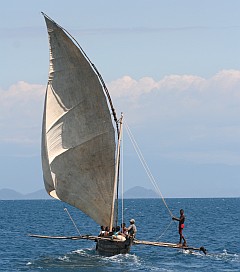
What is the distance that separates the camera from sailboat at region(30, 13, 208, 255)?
161 ft

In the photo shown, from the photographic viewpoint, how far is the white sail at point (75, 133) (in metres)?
49.1

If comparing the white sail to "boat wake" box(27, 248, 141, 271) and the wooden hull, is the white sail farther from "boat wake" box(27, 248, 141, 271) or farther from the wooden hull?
"boat wake" box(27, 248, 141, 271)

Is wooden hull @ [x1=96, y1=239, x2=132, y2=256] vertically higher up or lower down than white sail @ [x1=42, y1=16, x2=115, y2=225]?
lower down

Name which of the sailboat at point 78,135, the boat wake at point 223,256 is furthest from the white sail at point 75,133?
the boat wake at point 223,256

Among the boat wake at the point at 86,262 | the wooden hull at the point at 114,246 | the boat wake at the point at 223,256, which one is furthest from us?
the boat wake at the point at 223,256

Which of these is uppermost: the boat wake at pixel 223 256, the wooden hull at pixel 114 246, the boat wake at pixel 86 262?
the wooden hull at pixel 114 246

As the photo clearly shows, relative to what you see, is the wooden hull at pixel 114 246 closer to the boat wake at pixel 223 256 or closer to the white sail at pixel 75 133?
the white sail at pixel 75 133

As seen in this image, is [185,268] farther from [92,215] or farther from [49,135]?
[49,135]

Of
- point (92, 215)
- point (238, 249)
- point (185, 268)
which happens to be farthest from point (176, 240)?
point (185, 268)

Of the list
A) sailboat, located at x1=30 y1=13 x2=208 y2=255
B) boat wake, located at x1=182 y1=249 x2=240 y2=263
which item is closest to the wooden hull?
sailboat, located at x1=30 y1=13 x2=208 y2=255

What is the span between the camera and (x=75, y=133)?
164 feet

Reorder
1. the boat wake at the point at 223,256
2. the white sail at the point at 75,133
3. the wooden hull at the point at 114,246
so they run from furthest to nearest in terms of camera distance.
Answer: the boat wake at the point at 223,256
the white sail at the point at 75,133
the wooden hull at the point at 114,246

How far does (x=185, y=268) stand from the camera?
45469 millimetres

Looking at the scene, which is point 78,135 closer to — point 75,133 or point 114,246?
point 75,133
